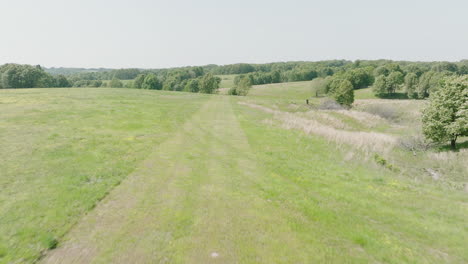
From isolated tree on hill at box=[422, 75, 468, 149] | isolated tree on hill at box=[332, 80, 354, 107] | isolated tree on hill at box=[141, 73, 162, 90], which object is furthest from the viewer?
isolated tree on hill at box=[141, 73, 162, 90]

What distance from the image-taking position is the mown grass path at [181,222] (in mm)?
5961

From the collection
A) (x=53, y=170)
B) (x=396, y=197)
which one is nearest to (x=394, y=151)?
(x=396, y=197)

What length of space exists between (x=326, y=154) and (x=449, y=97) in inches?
666

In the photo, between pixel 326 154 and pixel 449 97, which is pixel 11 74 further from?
pixel 449 97

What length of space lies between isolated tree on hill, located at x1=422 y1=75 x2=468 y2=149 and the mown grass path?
68.8ft

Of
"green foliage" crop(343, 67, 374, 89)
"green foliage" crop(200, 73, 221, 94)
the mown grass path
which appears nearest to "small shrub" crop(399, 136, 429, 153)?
the mown grass path

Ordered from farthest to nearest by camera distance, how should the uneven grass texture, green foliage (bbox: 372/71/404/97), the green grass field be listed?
green foliage (bbox: 372/71/404/97)
the uneven grass texture
the green grass field

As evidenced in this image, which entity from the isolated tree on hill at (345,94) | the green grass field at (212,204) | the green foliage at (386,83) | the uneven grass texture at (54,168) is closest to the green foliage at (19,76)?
the uneven grass texture at (54,168)

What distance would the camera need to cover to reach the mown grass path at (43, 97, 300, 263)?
19.6ft

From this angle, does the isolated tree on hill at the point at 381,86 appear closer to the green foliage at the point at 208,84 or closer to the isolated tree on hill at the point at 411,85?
the isolated tree on hill at the point at 411,85

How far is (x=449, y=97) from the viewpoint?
23234 millimetres

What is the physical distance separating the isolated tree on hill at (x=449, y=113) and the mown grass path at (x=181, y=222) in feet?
68.8

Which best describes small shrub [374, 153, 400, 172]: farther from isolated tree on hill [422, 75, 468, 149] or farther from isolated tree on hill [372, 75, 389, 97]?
isolated tree on hill [372, 75, 389, 97]

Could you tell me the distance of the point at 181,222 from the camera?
7328 mm
